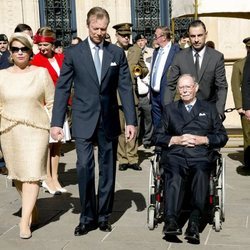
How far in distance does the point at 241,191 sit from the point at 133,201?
52.2 inches

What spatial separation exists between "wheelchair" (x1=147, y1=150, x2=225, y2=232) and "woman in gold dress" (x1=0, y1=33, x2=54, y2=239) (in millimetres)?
1021

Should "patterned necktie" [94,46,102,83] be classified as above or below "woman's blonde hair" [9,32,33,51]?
below

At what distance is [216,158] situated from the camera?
6055 mm

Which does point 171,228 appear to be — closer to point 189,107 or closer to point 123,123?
point 189,107

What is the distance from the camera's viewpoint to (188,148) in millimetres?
6035

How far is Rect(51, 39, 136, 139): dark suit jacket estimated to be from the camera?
5836 millimetres

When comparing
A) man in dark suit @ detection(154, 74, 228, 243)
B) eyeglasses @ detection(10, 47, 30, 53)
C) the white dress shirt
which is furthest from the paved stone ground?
eyeglasses @ detection(10, 47, 30, 53)

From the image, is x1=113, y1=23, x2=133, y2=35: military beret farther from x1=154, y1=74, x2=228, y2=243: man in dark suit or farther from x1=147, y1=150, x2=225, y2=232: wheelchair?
x1=147, y1=150, x2=225, y2=232: wheelchair

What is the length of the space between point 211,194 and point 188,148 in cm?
47

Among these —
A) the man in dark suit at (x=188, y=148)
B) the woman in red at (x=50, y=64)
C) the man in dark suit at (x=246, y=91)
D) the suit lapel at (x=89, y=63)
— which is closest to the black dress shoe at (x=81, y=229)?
the man in dark suit at (x=188, y=148)

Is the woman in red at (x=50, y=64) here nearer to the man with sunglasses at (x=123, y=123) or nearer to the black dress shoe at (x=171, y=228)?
the man with sunglasses at (x=123, y=123)

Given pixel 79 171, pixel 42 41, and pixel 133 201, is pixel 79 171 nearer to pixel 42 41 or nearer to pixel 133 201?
pixel 133 201

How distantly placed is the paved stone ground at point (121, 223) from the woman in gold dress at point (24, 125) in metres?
0.34

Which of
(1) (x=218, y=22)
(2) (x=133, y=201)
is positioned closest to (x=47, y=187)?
(2) (x=133, y=201)
